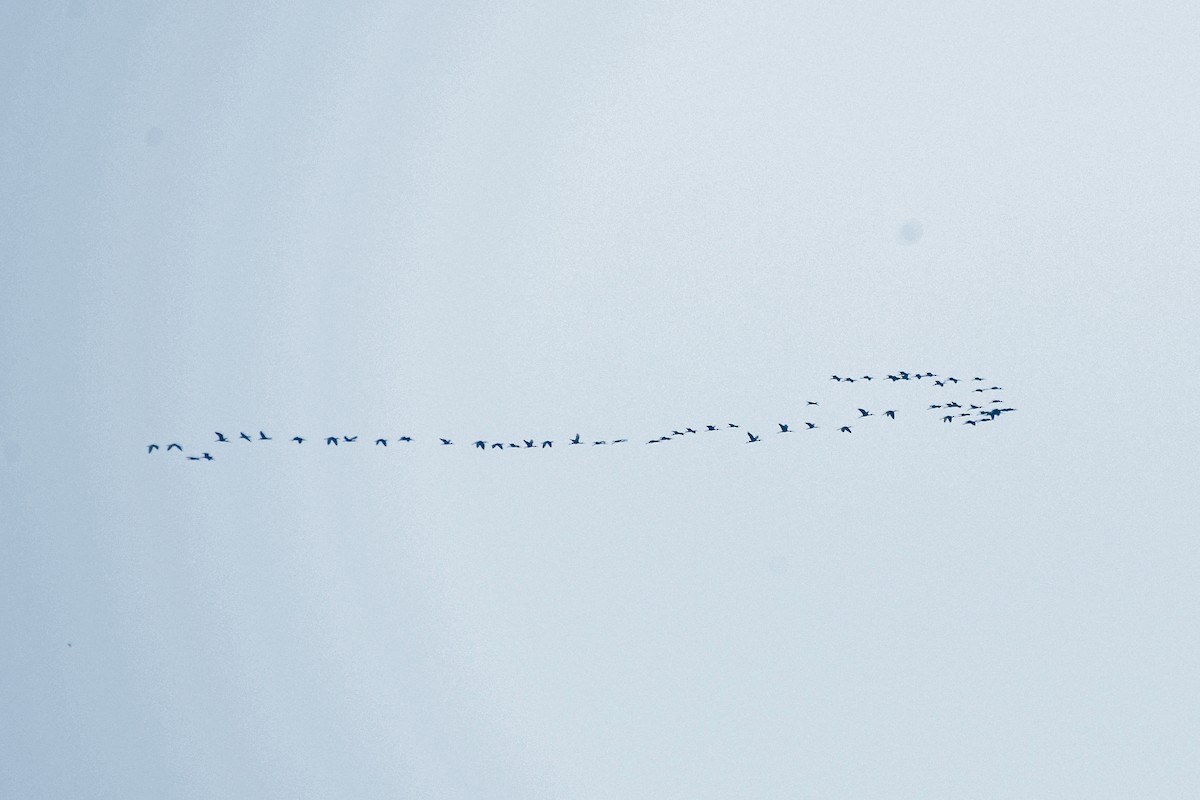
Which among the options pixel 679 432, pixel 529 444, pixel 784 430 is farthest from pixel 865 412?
pixel 529 444

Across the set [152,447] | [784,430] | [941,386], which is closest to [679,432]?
[784,430]

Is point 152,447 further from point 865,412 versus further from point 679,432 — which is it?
point 865,412

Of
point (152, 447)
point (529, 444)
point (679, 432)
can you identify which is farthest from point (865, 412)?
point (152, 447)

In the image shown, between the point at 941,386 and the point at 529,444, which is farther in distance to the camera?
the point at 941,386

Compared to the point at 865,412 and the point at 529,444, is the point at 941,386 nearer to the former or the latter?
the point at 865,412

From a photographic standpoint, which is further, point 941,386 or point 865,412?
point 941,386

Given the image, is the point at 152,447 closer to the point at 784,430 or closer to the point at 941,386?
the point at 784,430

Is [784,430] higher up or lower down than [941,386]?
lower down
